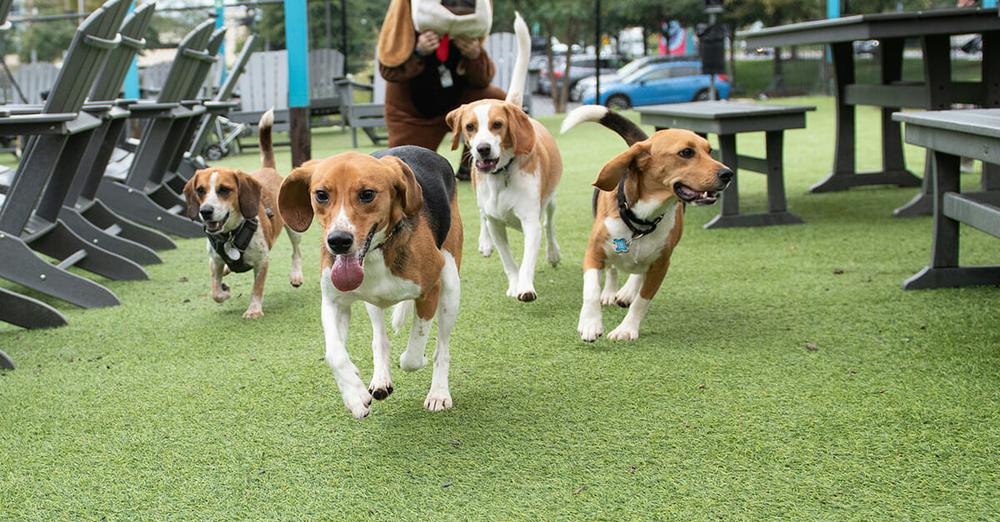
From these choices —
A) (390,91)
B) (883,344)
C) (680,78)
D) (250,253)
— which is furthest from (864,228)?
(680,78)

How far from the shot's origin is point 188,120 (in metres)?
7.39

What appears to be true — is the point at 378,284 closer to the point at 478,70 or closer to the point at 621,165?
the point at 621,165

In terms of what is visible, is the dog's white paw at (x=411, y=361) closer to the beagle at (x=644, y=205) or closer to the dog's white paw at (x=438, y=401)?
the dog's white paw at (x=438, y=401)

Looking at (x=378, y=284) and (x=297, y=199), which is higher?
(x=297, y=199)

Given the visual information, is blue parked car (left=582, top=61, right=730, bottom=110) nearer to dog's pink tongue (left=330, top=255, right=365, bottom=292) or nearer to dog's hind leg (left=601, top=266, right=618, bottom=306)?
dog's hind leg (left=601, top=266, right=618, bottom=306)

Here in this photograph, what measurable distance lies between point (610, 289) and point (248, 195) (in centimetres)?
A: 172

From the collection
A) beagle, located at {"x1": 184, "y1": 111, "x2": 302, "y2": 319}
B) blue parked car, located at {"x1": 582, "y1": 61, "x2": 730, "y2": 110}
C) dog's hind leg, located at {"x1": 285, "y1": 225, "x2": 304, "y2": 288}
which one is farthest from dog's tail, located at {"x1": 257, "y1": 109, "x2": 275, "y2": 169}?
blue parked car, located at {"x1": 582, "y1": 61, "x2": 730, "y2": 110}

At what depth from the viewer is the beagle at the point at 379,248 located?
2.60 meters

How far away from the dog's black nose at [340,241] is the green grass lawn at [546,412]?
A: 1.90 feet

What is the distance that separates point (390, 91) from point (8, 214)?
2.99 meters

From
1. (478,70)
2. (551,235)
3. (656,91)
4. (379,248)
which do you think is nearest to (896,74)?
(478,70)

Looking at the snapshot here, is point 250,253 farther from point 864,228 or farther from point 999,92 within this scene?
point 999,92

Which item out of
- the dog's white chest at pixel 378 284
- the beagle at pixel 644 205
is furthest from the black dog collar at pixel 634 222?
the dog's white chest at pixel 378 284

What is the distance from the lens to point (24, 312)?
4281mm
